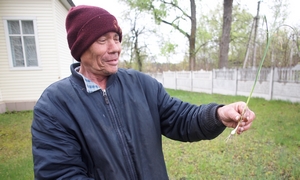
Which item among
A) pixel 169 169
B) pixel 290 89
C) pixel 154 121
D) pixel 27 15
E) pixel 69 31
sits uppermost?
pixel 27 15

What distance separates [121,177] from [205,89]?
527 inches

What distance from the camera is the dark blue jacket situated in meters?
1.07

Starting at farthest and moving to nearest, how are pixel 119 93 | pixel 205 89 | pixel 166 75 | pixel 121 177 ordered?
pixel 166 75 < pixel 205 89 < pixel 119 93 < pixel 121 177

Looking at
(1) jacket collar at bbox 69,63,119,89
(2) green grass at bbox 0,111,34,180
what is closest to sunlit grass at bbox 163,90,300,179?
(1) jacket collar at bbox 69,63,119,89

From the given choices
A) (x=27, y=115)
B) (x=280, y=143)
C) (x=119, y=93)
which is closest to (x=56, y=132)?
(x=119, y=93)

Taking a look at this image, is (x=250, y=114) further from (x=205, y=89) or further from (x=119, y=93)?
(x=205, y=89)

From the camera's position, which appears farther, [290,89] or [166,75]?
[166,75]

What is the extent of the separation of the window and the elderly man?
8.02 meters

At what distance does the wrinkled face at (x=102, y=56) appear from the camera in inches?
53.7

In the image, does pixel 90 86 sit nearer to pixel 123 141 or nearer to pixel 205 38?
pixel 123 141

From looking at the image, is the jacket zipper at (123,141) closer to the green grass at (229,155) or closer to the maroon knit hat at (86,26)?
the maroon knit hat at (86,26)

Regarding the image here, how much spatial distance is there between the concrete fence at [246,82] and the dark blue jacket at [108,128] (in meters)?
8.25

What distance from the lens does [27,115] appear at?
25.1 feet

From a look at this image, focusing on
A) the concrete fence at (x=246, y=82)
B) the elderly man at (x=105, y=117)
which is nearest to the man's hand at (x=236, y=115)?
the elderly man at (x=105, y=117)
